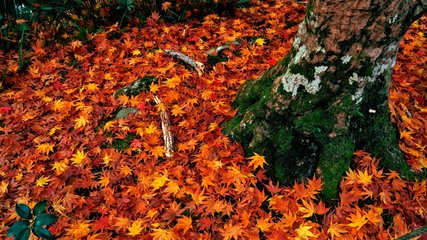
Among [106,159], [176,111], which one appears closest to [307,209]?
[176,111]

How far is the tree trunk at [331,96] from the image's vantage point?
72.6 inches

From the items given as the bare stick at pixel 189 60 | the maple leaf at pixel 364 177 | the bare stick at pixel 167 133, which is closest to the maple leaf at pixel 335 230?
the maple leaf at pixel 364 177

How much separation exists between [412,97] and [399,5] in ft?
6.28

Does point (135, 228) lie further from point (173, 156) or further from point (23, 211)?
point (23, 211)

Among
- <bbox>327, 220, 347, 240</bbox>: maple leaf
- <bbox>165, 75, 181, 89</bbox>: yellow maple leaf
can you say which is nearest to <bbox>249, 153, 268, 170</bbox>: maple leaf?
<bbox>327, 220, 347, 240</bbox>: maple leaf

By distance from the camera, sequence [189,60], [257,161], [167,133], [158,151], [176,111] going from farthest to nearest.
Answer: [189,60] < [176,111] < [167,133] < [158,151] < [257,161]

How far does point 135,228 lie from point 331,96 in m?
1.90

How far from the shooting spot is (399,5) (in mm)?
1748

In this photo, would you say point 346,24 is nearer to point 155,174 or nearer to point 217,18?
point 155,174

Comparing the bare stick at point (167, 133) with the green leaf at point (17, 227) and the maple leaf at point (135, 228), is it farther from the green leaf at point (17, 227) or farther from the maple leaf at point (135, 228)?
the green leaf at point (17, 227)

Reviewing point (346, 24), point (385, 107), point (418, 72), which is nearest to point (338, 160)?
point (385, 107)

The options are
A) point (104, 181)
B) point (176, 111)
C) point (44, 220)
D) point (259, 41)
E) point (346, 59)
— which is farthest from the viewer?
point (259, 41)

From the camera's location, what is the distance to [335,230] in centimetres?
209

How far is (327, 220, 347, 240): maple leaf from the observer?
207cm
